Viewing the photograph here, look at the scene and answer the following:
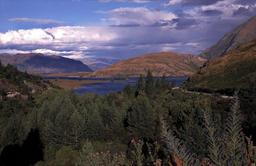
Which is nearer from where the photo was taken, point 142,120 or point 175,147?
point 175,147

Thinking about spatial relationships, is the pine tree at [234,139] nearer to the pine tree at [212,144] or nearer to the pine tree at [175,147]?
the pine tree at [212,144]

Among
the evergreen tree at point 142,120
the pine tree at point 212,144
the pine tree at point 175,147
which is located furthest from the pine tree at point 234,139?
the evergreen tree at point 142,120

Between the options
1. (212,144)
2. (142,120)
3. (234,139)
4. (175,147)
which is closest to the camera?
(175,147)

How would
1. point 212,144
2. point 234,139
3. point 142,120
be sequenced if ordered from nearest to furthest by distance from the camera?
point 212,144 < point 234,139 < point 142,120

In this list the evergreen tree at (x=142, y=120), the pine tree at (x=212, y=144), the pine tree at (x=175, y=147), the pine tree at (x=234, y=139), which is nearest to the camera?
the pine tree at (x=175, y=147)

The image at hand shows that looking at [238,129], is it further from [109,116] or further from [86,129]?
[109,116]

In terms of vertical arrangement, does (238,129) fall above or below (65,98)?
above

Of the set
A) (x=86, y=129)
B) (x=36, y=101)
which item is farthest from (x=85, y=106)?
(x=36, y=101)

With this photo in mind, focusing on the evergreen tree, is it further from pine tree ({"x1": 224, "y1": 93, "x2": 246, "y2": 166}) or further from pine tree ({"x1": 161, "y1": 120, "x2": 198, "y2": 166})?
pine tree ({"x1": 161, "y1": 120, "x2": 198, "y2": 166})

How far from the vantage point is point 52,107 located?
526ft

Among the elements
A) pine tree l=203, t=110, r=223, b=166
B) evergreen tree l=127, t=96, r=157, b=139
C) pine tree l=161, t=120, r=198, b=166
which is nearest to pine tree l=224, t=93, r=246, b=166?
pine tree l=203, t=110, r=223, b=166

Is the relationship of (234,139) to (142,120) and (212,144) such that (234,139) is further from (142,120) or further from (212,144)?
(142,120)

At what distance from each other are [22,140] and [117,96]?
53.1m

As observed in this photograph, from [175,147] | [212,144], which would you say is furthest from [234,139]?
[175,147]
